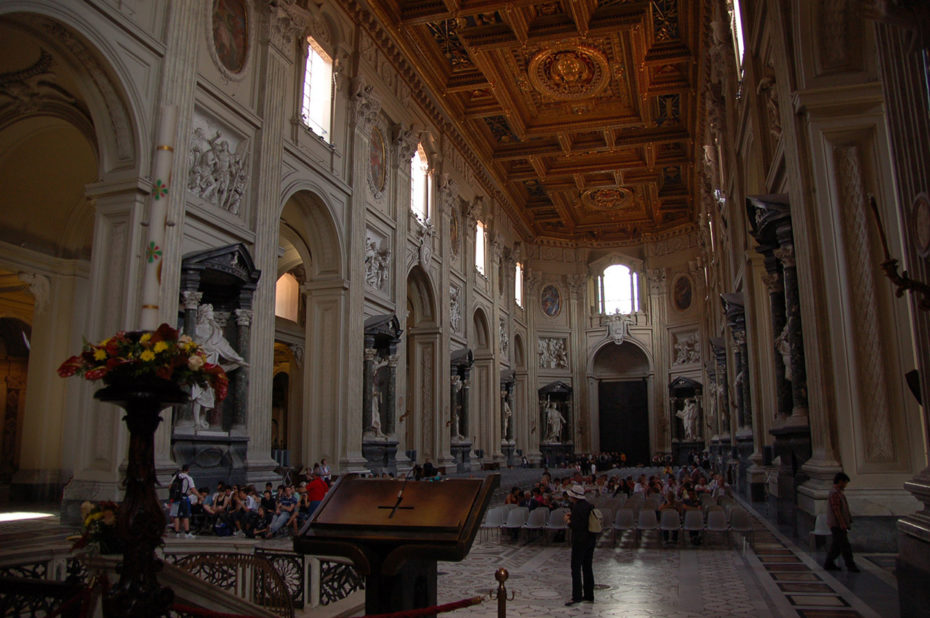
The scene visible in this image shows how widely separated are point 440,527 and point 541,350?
108ft

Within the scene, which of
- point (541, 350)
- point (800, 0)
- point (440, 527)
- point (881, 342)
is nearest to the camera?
point (440, 527)

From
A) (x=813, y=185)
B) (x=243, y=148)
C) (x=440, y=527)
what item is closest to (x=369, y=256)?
(x=243, y=148)

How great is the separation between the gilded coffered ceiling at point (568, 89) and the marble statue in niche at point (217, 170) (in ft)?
24.4

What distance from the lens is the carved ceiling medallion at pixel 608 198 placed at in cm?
3328

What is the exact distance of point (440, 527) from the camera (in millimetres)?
4020

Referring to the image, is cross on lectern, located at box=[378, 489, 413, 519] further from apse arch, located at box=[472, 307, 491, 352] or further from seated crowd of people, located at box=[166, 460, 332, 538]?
apse arch, located at box=[472, 307, 491, 352]

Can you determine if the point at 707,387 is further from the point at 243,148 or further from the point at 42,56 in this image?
the point at 42,56

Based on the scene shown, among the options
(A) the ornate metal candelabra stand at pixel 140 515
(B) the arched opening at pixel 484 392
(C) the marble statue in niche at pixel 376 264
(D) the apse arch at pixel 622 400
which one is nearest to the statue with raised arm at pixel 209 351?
(C) the marble statue in niche at pixel 376 264

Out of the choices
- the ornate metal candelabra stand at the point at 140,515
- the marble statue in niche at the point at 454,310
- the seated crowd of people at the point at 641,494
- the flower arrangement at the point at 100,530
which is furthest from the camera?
the marble statue in niche at the point at 454,310

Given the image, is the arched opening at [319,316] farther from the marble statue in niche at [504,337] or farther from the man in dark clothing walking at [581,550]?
the marble statue in niche at [504,337]

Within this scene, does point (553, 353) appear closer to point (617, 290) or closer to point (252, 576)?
point (617, 290)

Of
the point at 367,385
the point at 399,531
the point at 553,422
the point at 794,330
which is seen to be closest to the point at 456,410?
the point at 367,385

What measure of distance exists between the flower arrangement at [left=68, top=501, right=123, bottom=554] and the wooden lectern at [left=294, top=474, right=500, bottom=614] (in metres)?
1.30

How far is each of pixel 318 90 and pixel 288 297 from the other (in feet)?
31.4
